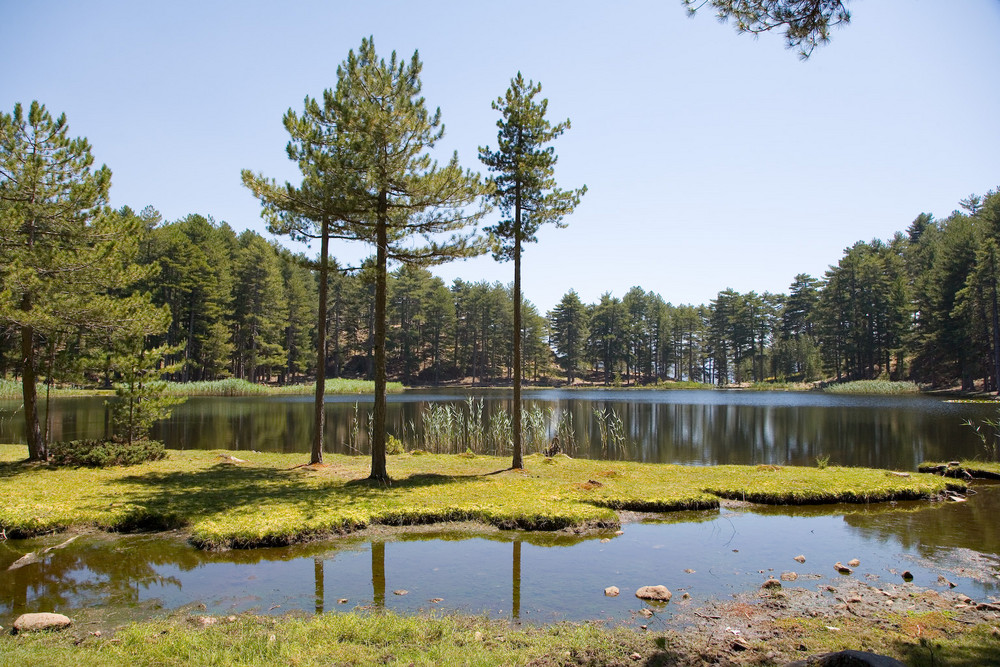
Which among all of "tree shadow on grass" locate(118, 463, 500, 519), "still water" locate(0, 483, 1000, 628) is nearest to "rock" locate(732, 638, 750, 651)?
"still water" locate(0, 483, 1000, 628)

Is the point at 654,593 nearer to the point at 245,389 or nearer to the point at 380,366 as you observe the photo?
the point at 380,366

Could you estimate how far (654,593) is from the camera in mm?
7129

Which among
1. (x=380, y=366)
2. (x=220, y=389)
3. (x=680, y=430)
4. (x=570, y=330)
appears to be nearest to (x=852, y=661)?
(x=380, y=366)

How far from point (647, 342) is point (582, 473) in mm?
86368

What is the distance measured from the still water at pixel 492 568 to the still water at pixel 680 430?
32.8 feet

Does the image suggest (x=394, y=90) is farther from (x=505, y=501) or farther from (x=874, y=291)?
(x=874, y=291)

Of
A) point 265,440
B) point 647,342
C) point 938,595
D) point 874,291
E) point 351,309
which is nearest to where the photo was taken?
point 938,595

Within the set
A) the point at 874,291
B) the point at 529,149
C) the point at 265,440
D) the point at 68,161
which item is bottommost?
the point at 265,440

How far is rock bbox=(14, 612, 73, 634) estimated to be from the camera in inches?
226

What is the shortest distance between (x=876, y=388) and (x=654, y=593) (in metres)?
67.5

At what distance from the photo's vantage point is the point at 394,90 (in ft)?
44.7

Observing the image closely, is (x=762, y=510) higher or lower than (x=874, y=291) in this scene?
lower

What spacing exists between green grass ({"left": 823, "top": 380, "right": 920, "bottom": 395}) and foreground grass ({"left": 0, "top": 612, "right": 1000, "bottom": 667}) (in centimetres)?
6490

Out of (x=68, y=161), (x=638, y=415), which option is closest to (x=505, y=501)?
(x=68, y=161)
